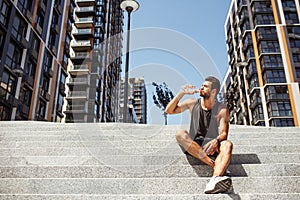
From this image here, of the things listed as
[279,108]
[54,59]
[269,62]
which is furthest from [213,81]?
[269,62]

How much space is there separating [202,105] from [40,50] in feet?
70.9

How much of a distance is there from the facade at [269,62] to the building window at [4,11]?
23.4 meters

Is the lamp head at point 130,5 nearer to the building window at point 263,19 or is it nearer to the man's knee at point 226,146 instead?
the man's knee at point 226,146

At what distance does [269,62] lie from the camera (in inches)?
1293

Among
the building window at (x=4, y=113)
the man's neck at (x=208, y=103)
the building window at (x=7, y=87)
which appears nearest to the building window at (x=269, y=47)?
the building window at (x=7, y=87)

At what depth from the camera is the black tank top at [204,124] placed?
3068 millimetres

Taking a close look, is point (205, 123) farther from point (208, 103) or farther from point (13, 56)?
point (13, 56)

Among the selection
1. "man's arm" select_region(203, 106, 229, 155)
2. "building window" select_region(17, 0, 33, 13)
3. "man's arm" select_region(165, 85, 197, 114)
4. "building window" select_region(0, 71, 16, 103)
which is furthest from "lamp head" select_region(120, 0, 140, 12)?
"building window" select_region(17, 0, 33, 13)

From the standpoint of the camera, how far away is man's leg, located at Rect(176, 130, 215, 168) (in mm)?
2894

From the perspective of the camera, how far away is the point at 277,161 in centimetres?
340

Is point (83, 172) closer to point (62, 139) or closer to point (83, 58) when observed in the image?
point (62, 139)

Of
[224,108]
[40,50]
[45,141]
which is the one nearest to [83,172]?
[45,141]

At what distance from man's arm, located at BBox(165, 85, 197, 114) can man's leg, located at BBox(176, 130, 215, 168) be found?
28 centimetres

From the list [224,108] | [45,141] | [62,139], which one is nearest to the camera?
[224,108]
